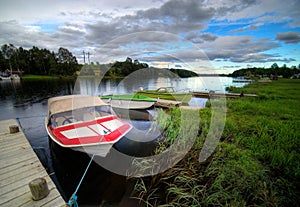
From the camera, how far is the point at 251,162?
9.97 ft

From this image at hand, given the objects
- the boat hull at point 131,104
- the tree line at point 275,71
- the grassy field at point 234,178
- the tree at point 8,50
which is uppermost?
the tree at point 8,50

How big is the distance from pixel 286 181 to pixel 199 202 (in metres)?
1.58

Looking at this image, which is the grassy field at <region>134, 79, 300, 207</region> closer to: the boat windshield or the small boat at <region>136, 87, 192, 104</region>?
the boat windshield

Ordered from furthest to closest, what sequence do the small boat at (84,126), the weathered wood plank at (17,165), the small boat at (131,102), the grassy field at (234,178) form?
1. the small boat at (131,102)
2. the small boat at (84,126)
3. the weathered wood plank at (17,165)
4. the grassy field at (234,178)

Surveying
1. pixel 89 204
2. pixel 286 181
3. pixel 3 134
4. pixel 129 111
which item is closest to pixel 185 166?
pixel 286 181

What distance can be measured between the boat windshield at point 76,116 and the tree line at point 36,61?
51.2 metres

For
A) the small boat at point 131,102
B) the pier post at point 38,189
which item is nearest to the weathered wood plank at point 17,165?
the pier post at point 38,189

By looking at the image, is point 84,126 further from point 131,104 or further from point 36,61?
point 36,61

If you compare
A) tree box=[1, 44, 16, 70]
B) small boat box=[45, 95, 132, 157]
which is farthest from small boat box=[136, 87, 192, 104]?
tree box=[1, 44, 16, 70]

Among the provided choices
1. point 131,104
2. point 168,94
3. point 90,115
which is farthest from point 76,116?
point 168,94

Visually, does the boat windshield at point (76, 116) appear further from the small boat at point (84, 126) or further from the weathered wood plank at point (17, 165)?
the weathered wood plank at point (17, 165)

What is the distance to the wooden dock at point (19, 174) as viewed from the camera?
2161 millimetres

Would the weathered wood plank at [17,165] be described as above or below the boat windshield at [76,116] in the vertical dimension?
below

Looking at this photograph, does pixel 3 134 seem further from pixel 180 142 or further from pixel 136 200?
pixel 180 142
